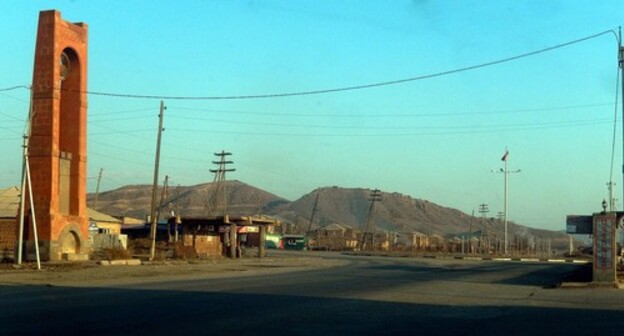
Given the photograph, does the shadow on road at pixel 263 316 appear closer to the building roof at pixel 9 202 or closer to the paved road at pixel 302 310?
the paved road at pixel 302 310

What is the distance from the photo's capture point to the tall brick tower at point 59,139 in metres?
45.0

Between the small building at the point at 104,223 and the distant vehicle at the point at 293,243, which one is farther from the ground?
the small building at the point at 104,223

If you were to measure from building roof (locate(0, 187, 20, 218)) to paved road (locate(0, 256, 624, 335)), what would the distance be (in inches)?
1486

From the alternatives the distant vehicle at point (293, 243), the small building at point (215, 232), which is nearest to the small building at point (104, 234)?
the small building at point (215, 232)

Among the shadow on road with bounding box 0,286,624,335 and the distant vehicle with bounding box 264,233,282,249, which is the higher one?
the distant vehicle with bounding box 264,233,282,249

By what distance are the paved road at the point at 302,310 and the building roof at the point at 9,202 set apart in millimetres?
37749

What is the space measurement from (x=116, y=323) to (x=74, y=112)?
1453 inches

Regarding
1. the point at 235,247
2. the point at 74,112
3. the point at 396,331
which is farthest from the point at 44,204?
the point at 396,331

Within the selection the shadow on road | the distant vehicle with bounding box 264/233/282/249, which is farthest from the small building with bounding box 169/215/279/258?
the distant vehicle with bounding box 264/233/282/249

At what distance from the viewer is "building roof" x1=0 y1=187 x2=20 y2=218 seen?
60.8 meters

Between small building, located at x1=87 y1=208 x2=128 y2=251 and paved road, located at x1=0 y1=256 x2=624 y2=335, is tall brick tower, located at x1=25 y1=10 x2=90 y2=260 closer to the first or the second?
small building, located at x1=87 y1=208 x2=128 y2=251

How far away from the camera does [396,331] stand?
13.4 meters

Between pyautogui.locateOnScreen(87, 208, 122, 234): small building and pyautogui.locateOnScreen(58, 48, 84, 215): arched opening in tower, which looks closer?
pyautogui.locateOnScreen(58, 48, 84, 215): arched opening in tower

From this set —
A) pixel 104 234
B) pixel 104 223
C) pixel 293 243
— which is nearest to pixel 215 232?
pixel 104 234
